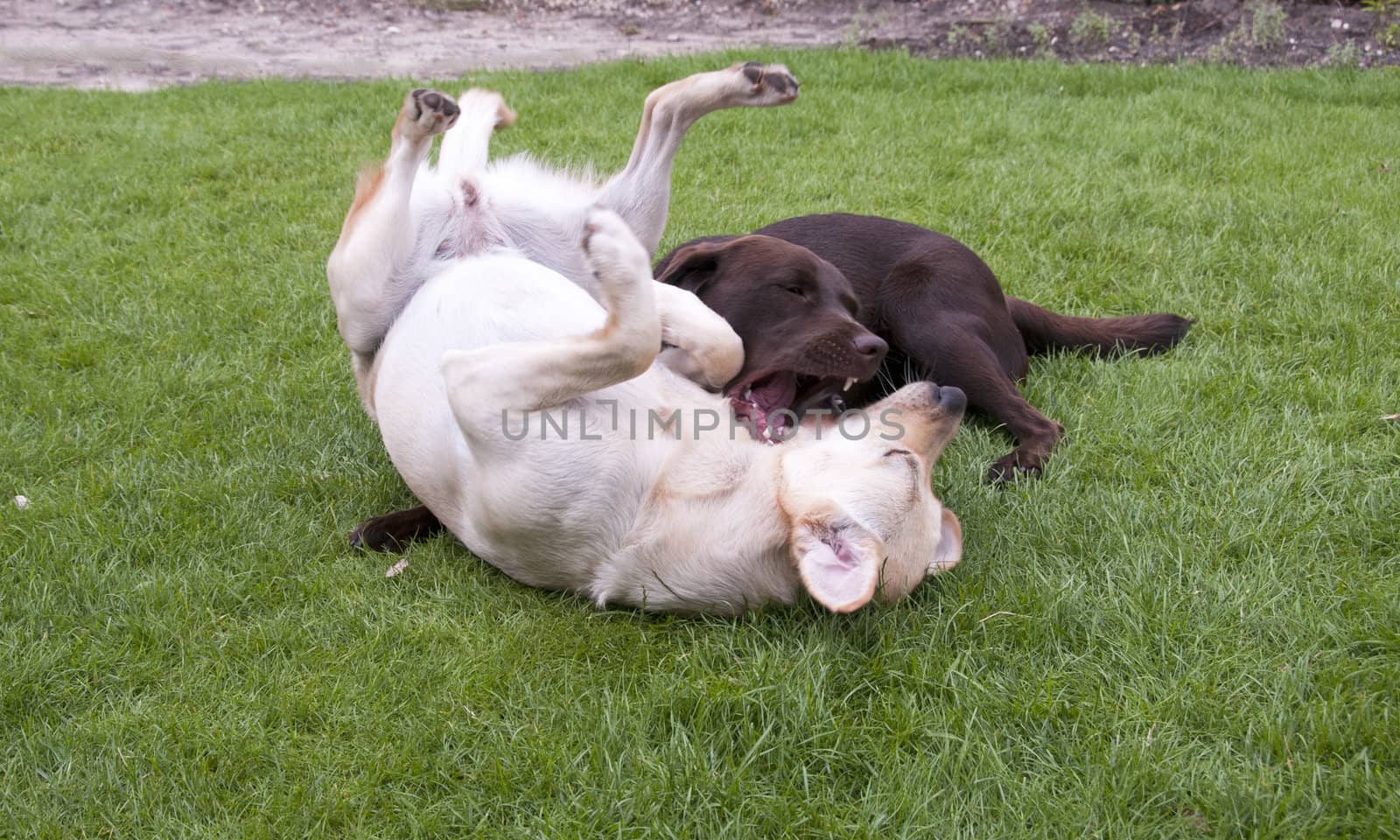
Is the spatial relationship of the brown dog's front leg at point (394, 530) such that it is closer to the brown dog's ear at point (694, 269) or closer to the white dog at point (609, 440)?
the white dog at point (609, 440)

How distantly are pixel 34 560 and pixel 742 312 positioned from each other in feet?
7.15

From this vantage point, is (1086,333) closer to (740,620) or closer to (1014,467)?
(1014,467)

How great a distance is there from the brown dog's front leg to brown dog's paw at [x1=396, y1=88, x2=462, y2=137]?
109 cm

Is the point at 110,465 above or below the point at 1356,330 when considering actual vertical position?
below

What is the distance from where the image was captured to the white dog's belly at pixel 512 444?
268cm

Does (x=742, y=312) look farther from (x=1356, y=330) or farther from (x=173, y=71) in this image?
(x=173, y=71)

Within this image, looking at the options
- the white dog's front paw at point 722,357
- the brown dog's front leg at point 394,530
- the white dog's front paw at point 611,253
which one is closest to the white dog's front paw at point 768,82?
the white dog's front paw at point 722,357

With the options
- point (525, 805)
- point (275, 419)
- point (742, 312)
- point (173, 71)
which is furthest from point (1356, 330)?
point (173, 71)

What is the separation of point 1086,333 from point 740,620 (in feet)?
7.01

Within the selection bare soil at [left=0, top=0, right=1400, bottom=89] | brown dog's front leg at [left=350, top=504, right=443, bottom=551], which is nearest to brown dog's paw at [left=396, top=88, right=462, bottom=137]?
brown dog's front leg at [left=350, top=504, right=443, bottom=551]

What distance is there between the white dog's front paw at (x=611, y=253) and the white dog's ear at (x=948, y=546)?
102 cm

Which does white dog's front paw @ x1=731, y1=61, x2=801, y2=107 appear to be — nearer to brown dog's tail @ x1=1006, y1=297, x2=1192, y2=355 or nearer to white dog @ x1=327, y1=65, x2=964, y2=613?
white dog @ x1=327, y1=65, x2=964, y2=613

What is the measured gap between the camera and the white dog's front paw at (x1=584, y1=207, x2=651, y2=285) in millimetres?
2643

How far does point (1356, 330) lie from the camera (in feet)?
13.5
